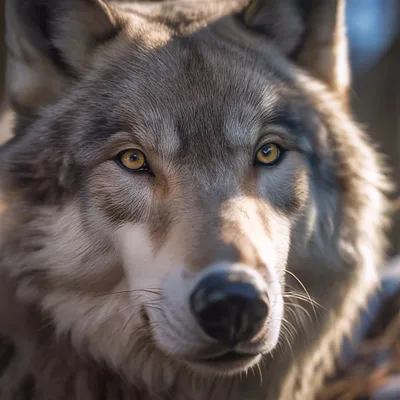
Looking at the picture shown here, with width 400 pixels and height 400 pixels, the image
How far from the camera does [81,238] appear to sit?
116 cm

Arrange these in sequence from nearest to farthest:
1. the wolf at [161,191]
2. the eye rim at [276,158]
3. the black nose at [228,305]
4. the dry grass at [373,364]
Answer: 1. the black nose at [228,305]
2. the wolf at [161,191]
3. the eye rim at [276,158]
4. the dry grass at [373,364]

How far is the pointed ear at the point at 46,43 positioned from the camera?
1.15m

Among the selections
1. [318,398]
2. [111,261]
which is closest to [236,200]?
[111,261]

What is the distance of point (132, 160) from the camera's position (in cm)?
113

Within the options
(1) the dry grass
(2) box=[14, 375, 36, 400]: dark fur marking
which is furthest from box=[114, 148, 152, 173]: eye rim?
(1) the dry grass

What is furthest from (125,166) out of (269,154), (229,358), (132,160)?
(229,358)

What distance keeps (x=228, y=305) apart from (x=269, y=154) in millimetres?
417

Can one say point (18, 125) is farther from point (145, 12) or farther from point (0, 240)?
point (145, 12)

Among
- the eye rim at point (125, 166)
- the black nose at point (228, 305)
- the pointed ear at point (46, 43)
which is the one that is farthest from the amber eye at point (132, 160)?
the black nose at point (228, 305)

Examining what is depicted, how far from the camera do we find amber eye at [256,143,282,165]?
1182mm

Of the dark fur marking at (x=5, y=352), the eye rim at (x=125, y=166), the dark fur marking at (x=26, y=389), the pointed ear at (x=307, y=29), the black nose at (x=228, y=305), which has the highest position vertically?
the pointed ear at (x=307, y=29)

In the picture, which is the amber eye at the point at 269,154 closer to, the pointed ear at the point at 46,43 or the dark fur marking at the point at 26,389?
the pointed ear at the point at 46,43

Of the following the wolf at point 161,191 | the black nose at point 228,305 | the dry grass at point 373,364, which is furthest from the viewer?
the dry grass at point 373,364

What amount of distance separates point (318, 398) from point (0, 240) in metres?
1.05
